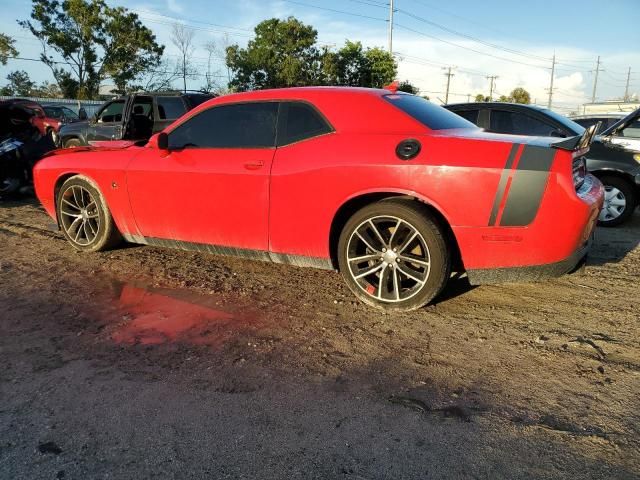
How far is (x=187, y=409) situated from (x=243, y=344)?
2.50 feet

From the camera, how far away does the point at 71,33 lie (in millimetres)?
30188

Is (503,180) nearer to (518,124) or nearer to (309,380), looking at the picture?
(309,380)

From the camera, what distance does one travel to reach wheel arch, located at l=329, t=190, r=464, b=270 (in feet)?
11.5

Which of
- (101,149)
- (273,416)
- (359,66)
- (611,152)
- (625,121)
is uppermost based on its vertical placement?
(359,66)

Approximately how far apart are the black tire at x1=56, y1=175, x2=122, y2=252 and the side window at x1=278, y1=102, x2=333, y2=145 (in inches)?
85.7

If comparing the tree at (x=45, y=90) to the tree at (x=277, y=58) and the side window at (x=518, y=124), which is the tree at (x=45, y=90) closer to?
the tree at (x=277, y=58)

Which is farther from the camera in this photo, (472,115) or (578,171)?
(472,115)

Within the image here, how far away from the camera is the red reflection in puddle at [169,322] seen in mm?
3359

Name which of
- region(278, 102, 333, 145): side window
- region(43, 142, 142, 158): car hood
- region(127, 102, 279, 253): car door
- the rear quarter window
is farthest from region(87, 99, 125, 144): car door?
the rear quarter window

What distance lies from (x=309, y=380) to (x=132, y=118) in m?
8.17

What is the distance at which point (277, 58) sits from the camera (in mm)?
36531

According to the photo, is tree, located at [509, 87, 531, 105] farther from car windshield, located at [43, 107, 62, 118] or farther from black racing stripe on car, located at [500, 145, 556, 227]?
black racing stripe on car, located at [500, 145, 556, 227]

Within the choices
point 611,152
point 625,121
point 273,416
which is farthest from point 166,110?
point 273,416

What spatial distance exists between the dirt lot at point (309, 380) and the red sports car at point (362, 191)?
0.41 meters
